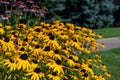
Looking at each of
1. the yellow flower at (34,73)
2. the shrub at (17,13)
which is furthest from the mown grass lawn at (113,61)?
the yellow flower at (34,73)

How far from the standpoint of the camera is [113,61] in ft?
32.5

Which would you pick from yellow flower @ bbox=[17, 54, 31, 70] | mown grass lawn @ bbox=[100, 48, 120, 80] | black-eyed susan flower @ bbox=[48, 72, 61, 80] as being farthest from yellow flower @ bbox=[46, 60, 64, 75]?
mown grass lawn @ bbox=[100, 48, 120, 80]

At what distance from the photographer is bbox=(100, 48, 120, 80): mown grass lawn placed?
8.59 metres

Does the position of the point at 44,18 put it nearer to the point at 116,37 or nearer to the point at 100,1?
the point at 100,1

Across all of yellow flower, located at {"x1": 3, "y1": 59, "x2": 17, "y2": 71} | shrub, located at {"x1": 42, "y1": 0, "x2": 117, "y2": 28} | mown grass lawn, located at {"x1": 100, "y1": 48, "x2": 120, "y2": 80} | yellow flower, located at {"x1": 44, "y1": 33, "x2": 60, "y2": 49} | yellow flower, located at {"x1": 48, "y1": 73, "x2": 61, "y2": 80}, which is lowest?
shrub, located at {"x1": 42, "y1": 0, "x2": 117, "y2": 28}

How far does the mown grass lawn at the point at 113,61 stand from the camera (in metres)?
8.59

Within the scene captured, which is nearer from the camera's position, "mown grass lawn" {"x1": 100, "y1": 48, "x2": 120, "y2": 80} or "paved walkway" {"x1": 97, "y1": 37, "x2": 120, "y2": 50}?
"mown grass lawn" {"x1": 100, "y1": 48, "x2": 120, "y2": 80}

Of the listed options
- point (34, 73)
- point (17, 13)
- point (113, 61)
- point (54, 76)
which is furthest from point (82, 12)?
point (34, 73)

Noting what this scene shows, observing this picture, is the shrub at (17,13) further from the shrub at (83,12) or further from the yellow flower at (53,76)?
the yellow flower at (53,76)

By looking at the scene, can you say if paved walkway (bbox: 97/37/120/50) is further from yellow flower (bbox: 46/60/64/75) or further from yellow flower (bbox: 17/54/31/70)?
yellow flower (bbox: 17/54/31/70)

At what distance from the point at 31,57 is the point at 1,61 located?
416mm

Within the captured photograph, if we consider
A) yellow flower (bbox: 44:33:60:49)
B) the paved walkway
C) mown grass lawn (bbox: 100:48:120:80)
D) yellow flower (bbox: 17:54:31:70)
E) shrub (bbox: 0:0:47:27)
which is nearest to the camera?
yellow flower (bbox: 17:54:31:70)

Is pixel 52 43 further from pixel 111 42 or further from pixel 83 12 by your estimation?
pixel 83 12

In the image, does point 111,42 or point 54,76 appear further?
point 111,42
